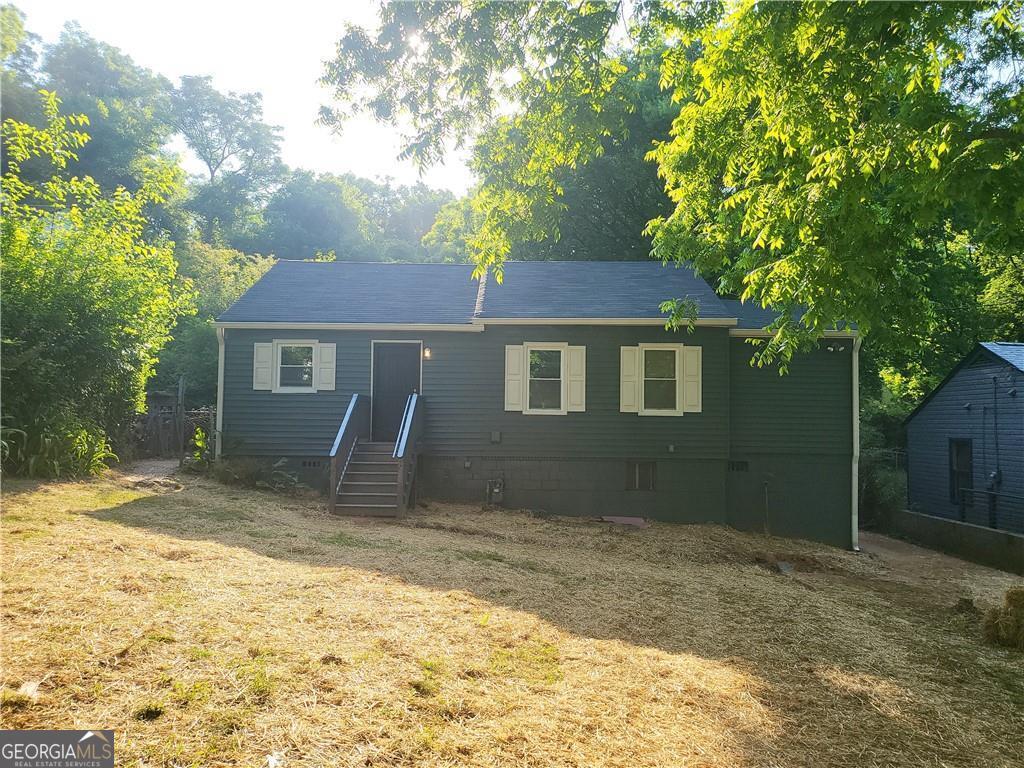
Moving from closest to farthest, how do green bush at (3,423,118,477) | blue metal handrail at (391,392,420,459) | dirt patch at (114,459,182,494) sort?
green bush at (3,423,118,477), dirt patch at (114,459,182,494), blue metal handrail at (391,392,420,459)

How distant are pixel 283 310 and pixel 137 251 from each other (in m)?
2.86

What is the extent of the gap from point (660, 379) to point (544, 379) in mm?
2341

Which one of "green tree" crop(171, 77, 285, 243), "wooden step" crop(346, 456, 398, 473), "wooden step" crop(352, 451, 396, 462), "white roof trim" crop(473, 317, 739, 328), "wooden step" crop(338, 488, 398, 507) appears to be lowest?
"wooden step" crop(338, 488, 398, 507)

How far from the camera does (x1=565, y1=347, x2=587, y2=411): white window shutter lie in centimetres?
1271

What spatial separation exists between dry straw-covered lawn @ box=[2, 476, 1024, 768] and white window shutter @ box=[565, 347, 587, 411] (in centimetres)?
518

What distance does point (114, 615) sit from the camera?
158 inches

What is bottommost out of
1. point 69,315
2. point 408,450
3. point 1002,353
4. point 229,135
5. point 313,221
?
point 408,450

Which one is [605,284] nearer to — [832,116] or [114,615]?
[832,116]

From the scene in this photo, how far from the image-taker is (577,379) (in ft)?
41.8

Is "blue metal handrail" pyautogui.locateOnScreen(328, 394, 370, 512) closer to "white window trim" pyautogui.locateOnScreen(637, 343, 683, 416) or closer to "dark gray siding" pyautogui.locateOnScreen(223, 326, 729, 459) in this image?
"dark gray siding" pyautogui.locateOnScreen(223, 326, 729, 459)

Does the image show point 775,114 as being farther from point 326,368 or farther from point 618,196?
point 618,196

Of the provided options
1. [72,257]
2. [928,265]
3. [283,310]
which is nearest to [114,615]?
[72,257]

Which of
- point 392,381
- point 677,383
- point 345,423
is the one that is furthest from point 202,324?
point 677,383

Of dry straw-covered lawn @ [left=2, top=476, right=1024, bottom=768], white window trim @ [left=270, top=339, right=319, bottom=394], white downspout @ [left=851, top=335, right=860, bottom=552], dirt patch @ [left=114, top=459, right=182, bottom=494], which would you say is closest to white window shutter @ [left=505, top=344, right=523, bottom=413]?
white window trim @ [left=270, top=339, right=319, bottom=394]
